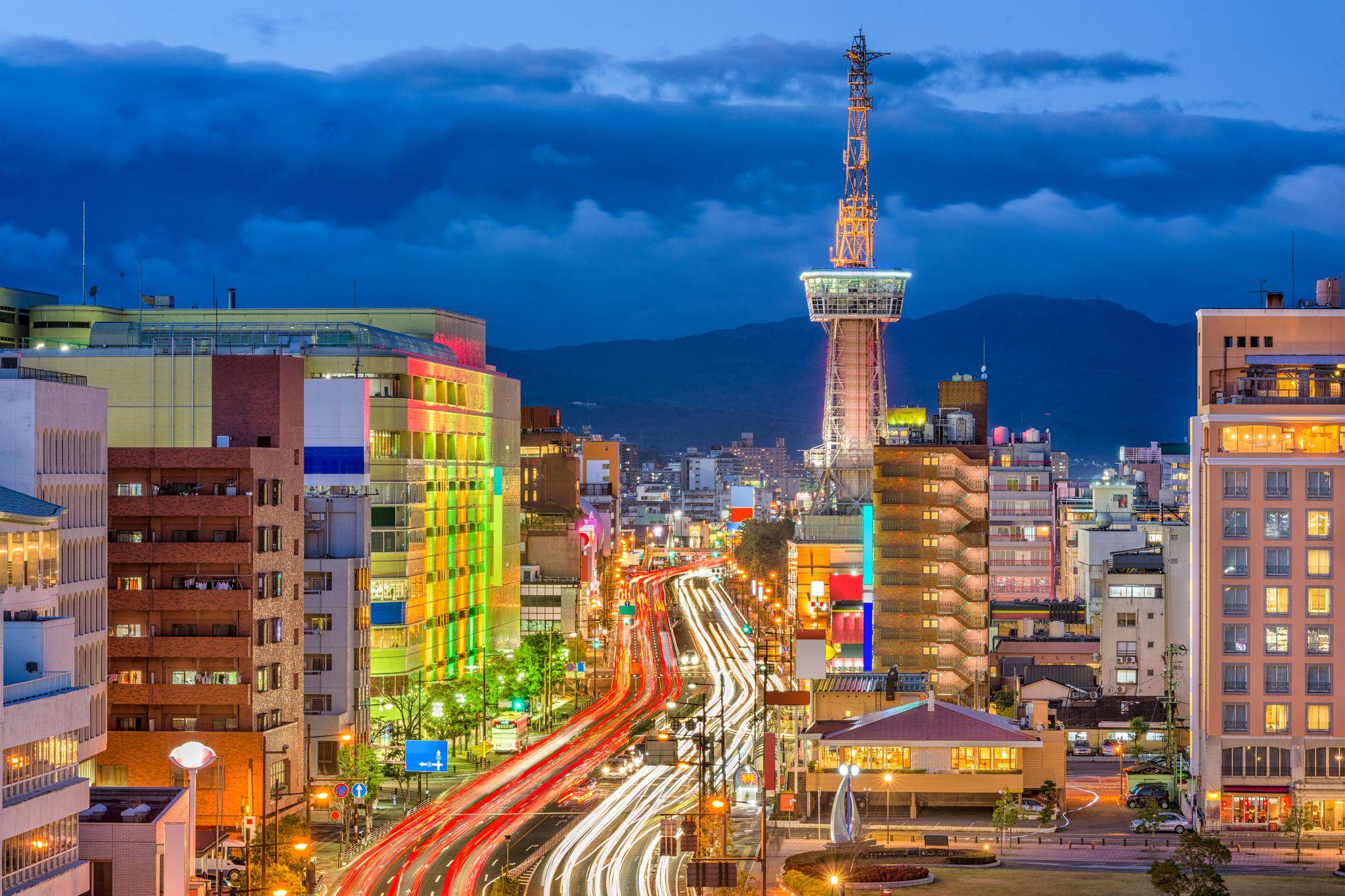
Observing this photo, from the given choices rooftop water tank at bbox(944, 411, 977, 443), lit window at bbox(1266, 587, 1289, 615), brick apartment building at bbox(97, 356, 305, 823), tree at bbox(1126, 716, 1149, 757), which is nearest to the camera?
brick apartment building at bbox(97, 356, 305, 823)

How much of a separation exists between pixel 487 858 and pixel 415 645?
4550 cm

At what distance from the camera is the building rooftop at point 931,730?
9469 centimetres

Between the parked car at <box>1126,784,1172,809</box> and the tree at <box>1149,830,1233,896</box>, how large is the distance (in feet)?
68.0

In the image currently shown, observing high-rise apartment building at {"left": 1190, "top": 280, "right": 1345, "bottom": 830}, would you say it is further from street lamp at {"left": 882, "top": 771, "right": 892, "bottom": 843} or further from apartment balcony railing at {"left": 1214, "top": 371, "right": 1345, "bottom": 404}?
street lamp at {"left": 882, "top": 771, "right": 892, "bottom": 843}

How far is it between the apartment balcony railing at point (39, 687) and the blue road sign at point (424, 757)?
38031mm

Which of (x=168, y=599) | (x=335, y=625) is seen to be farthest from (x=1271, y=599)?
(x=168, y=599)

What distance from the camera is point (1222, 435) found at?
91.0 m

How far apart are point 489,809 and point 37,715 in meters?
41.8

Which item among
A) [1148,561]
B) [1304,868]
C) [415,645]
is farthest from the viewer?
[1148,561]

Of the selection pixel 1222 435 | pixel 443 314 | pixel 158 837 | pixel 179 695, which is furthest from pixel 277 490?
pixel 443 314

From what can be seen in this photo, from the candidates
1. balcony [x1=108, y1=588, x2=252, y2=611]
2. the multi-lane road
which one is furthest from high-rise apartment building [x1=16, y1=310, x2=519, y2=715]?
balcony [x1=108, y1=588, x2=252, y2=611]

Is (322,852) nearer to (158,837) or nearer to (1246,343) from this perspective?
(158,837)

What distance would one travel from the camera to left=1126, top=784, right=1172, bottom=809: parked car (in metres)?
94.8

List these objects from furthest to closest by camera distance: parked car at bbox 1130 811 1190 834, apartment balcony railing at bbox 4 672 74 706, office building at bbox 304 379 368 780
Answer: office building at bbox 304 379 368 780, parked car at bbox 1130 811 1190 834, apartment balcony railing at bbox 4 672 74 706
